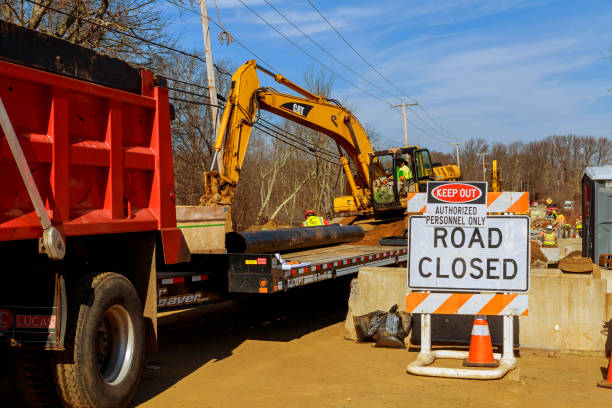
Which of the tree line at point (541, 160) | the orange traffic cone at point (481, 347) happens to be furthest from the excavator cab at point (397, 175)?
the tree line at point (541, 160)

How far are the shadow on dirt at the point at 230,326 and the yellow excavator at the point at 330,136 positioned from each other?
2072 millimetres

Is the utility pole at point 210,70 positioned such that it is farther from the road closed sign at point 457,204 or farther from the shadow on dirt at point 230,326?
the road closed sign at point 457,204

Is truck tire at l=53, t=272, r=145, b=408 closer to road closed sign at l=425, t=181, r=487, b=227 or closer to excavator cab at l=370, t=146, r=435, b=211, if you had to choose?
road closed sign at l=425, t=181, r=487, b=227

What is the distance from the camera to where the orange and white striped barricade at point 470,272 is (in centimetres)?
716

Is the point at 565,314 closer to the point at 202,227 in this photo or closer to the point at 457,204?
the point at 457,204

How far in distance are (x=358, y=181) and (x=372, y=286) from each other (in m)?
10.9

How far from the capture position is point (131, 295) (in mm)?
6066

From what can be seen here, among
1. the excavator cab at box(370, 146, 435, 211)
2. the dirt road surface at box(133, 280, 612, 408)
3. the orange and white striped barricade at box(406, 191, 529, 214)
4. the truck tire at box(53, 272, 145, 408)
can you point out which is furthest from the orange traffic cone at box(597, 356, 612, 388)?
the excavator cab at box(370, 146, 435, 211)

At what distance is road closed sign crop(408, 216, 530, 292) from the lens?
7219 mm

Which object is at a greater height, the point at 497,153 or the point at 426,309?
the point at 497,153

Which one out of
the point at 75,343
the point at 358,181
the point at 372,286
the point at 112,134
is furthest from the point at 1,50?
the point at 358,181

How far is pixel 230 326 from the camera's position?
1041cm

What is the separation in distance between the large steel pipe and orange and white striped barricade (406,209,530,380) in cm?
237

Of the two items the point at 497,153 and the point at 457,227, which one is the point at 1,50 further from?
the point at 497,153
